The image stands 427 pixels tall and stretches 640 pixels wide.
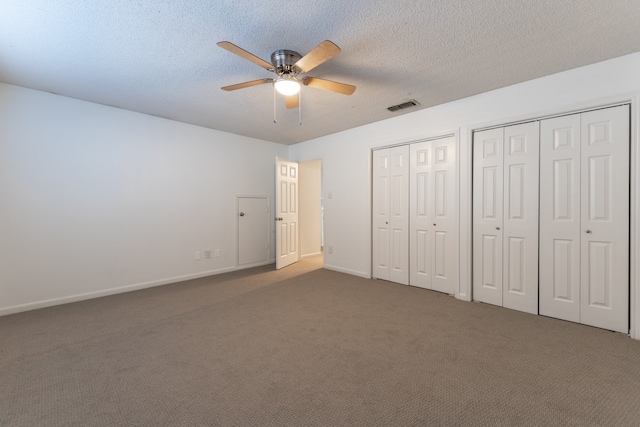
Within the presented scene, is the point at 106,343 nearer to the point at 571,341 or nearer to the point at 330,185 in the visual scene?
the point at 330,185

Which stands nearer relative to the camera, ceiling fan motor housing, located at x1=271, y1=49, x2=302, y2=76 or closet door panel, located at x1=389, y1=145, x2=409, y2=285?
ceiling fan motor housing, located at x1=271, y1=49, x2=302, y2=76

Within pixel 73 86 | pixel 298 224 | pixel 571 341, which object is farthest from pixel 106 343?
pixel 571 341

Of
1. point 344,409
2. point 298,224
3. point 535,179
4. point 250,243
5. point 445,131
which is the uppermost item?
point 445,131

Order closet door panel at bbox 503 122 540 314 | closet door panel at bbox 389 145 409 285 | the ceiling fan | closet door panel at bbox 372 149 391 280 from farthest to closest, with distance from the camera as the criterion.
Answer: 1. closet door panel at bbox 372 149 391 280
2. closet door panel at bbox 389 145 409 285
3. closet door panel at bbox 503 122 540 314
4. the ceiling fan

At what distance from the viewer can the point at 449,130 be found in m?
3.50

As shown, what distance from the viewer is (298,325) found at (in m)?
2.69

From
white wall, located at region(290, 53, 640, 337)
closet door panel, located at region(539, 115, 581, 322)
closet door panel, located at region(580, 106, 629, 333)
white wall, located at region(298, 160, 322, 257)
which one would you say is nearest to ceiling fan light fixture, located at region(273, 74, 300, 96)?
white wall, located at region(290, 53, 640, 337)

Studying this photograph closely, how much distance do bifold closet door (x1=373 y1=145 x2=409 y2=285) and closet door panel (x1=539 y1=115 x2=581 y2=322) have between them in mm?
1590

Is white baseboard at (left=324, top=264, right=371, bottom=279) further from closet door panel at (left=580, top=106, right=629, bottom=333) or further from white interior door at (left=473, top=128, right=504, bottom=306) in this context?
closet door panel at (left=580, top=106, right=629, bottom=333)

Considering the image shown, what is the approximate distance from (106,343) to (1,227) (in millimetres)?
2047

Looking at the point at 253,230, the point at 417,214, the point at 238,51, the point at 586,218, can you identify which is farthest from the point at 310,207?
the point at 586,218

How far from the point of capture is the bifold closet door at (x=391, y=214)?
13.2 feet

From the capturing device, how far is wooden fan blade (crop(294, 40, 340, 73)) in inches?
72.5

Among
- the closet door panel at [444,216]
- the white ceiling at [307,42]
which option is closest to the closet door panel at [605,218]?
the white ceiling at [307,42]
